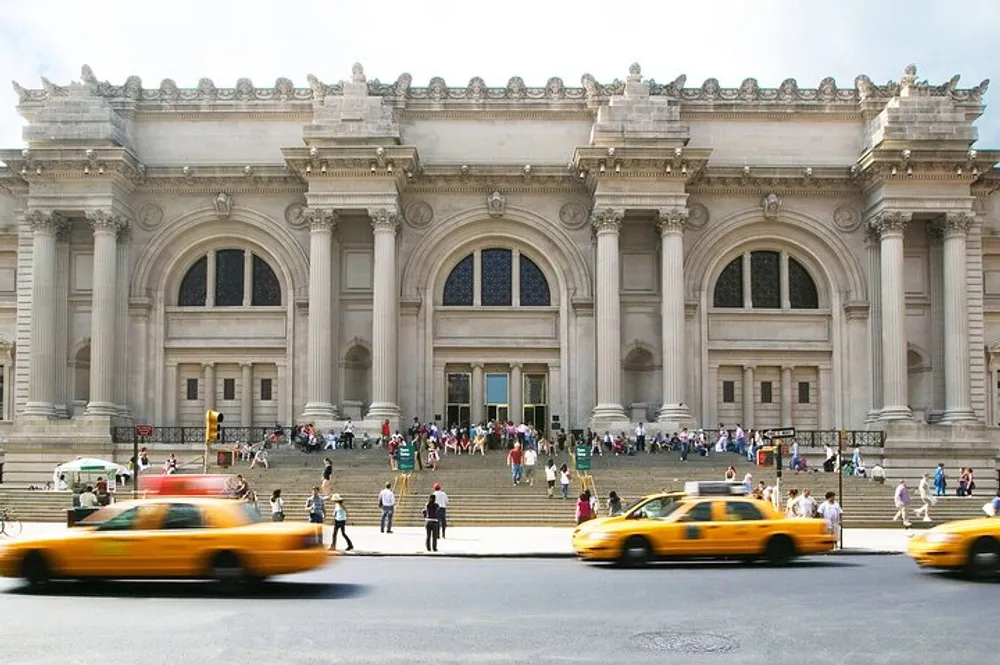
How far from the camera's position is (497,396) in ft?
169

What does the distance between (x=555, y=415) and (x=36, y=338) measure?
67.6 feet

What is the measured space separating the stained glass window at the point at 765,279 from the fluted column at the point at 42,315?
2812 cm

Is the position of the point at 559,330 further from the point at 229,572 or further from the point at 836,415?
the point at 229,572

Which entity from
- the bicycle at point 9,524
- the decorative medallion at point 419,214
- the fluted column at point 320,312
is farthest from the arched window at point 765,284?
the bicycle at point 9,524

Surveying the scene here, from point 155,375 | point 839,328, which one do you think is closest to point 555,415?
point 839,328

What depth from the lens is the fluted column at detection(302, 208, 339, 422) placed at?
47.6 m

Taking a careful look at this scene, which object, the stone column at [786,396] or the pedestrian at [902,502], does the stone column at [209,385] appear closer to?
the stone column at [786,396]

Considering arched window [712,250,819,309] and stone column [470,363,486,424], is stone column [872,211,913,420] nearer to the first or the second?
arched window [712,250,819,309]

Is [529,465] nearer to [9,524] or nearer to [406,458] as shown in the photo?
[406,458]

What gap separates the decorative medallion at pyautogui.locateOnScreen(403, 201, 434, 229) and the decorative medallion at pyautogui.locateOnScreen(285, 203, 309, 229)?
164 inches

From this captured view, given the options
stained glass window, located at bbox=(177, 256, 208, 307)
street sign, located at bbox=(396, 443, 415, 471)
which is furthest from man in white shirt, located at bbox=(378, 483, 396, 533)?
stained glass window, located at bbox=(177, 256, 208, 307)

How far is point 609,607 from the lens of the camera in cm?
1705

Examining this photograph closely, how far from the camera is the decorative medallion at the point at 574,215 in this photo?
167 feet

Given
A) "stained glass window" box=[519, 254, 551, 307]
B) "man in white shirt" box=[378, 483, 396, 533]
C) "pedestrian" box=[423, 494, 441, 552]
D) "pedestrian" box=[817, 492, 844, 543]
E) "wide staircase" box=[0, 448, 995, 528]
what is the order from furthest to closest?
"stained glass window" box=[519, 254, 551, 307] < "wide staircase" box=[0, 448, 995, 528] < "man in white shirt" box=[378, 483, 396, 533] < "pedestrian" box=[817, 492, 844, 543] < "pedestrian" box=[423, 494, 441, 552]
